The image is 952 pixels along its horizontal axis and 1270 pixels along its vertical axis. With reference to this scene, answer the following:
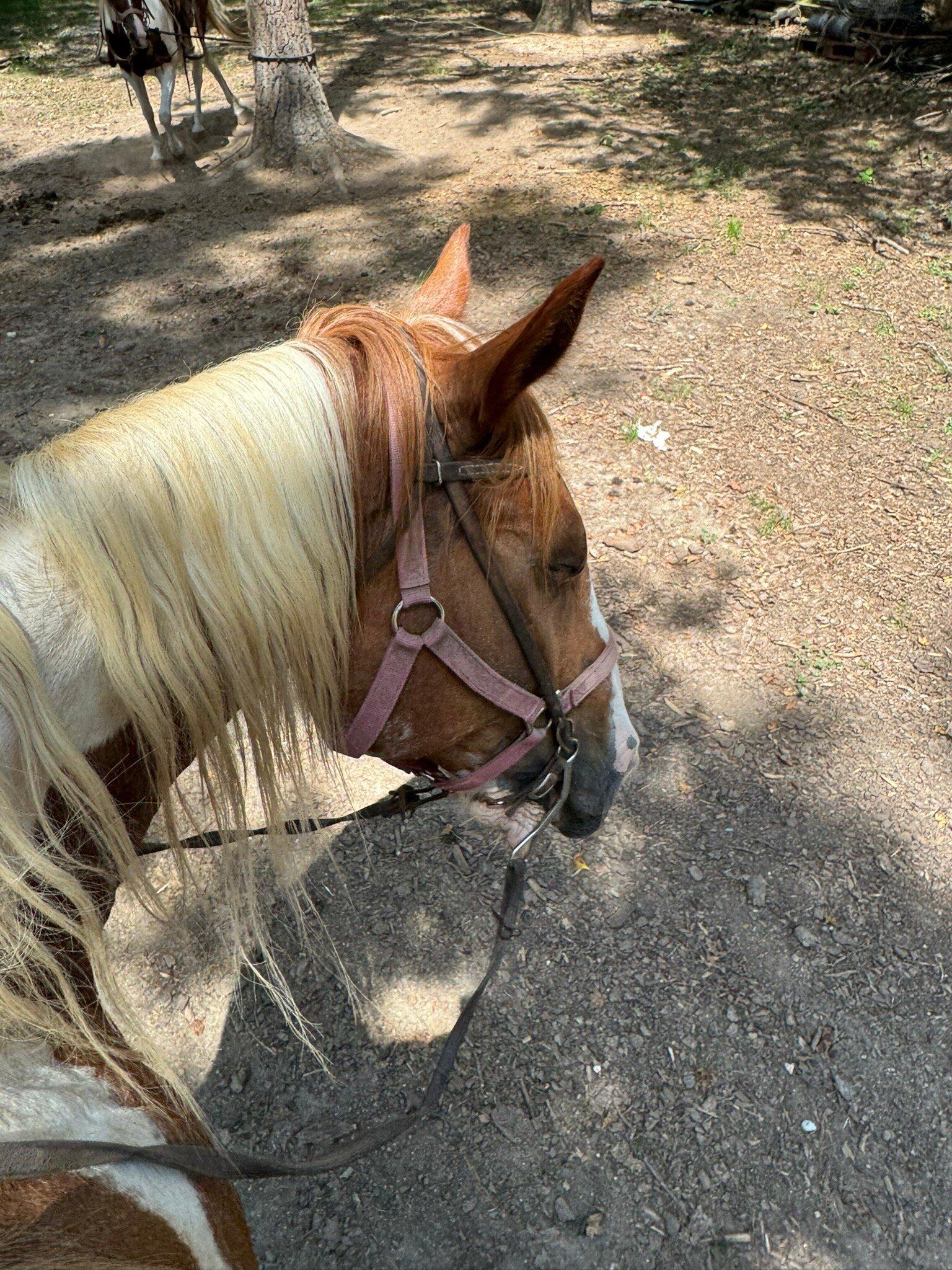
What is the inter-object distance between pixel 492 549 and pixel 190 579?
1.61 feet

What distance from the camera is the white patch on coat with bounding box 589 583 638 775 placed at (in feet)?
6.07

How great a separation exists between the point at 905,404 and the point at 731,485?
1.27 m

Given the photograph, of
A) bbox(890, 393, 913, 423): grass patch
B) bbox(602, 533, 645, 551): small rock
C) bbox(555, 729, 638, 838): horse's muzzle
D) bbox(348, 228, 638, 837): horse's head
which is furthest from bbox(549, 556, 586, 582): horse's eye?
bbox(890, 393, 913, 423): grass patch

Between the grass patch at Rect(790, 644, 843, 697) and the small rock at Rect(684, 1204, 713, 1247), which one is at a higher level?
the grass patch at Rect(790, 644, 843, 697)

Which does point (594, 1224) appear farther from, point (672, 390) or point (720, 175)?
point (720, 175)

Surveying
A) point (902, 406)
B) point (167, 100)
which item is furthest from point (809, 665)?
point (167, 100)

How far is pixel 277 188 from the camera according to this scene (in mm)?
7234

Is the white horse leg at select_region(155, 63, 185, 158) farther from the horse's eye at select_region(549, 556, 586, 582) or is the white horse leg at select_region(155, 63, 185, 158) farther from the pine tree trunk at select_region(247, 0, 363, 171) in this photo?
the horse's eye at select_region(549, 556, 586, 582)

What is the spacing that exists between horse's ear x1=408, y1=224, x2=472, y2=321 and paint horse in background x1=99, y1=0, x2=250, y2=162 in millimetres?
7643

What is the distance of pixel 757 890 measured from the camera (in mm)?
2932

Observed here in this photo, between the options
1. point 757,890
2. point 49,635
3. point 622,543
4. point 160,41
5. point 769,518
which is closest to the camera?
point 49,635

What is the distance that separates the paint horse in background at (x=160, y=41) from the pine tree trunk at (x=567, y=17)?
4551 millimetres

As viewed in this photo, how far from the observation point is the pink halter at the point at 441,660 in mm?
1390

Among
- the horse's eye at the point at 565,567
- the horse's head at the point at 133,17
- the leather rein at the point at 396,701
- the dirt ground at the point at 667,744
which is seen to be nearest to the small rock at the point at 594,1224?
the dirt ground at the point at 667,744
